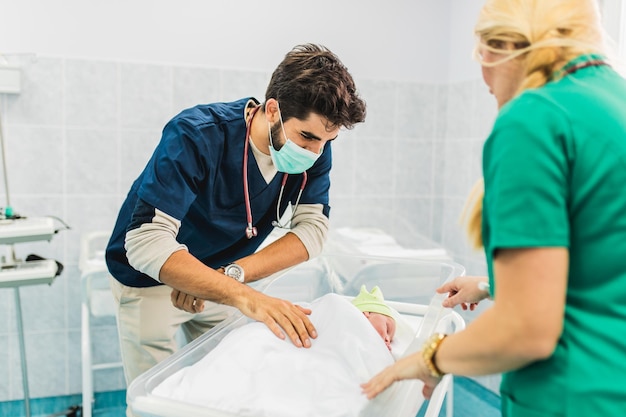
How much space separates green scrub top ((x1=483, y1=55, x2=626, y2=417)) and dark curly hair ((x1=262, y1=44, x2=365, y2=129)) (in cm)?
74

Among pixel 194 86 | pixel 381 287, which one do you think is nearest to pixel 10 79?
pixel 194 86

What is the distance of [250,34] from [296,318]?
2030 mm

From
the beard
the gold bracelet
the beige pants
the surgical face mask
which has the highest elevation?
the beard

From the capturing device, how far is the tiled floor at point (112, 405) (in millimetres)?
2711

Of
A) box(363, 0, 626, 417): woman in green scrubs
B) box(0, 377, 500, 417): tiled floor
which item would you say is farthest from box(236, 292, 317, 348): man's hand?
box(0, 377, 500, 417): tiled floor

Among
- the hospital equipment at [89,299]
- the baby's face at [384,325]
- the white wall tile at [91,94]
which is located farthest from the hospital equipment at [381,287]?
the white wall tile at [91,94]

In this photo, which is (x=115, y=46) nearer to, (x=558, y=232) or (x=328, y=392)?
(x=328, y=392)

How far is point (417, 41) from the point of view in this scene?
3293 mm

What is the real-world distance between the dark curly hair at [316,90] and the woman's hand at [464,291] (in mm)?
492

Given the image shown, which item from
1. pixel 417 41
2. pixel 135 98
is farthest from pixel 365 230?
pixel 135 98

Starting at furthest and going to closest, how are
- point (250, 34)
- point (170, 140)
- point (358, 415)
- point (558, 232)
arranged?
point (250, 34), point (170, 140), point (358, 415), point (558, 232)

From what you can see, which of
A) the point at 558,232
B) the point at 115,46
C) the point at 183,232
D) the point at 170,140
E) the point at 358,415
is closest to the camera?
the point at 558,232

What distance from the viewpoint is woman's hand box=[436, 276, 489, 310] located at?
1.27 metres

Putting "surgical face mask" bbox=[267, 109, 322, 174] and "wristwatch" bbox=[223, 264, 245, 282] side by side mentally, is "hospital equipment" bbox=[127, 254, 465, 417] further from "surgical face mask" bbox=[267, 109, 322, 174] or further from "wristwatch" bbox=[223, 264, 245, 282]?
"surgical face mask" bbox=[267, 109, 322, 174]
